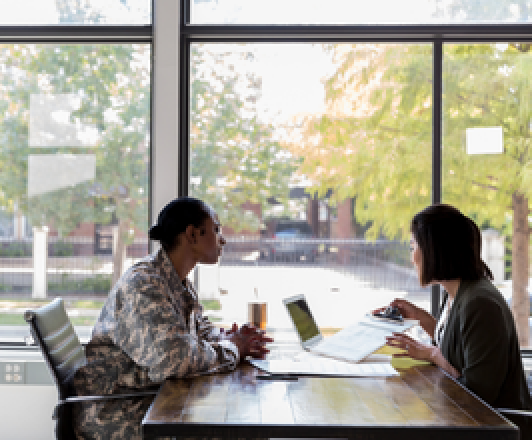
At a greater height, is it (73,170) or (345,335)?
(73,170)

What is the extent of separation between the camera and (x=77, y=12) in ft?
9.57

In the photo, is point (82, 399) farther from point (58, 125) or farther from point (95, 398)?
point (58, 125)

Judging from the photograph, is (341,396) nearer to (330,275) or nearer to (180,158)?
(330,275)

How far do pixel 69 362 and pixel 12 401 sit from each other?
122 cm

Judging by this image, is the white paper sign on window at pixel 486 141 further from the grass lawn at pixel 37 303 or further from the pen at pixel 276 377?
the grass lawn at pixel 37 303

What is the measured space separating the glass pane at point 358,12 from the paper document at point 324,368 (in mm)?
1943

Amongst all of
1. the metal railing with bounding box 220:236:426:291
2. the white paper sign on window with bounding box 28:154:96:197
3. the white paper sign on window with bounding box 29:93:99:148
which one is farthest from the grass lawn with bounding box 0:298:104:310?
the white paper sign on window with bounding box 29:93:99:148

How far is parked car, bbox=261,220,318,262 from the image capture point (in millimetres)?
2938

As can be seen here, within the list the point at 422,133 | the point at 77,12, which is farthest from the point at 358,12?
the point at 77,12

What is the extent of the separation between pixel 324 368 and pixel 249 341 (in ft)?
1.00

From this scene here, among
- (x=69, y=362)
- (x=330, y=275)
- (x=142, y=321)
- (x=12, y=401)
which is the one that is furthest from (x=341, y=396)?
(x=12, y=401)

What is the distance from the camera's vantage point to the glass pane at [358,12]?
284 centimetres

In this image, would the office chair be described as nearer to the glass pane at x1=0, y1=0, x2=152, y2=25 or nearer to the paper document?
the paper document

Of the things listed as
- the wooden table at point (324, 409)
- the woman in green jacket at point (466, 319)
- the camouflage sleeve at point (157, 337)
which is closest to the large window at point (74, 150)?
the camouflage sleeve at point (157, 337)
